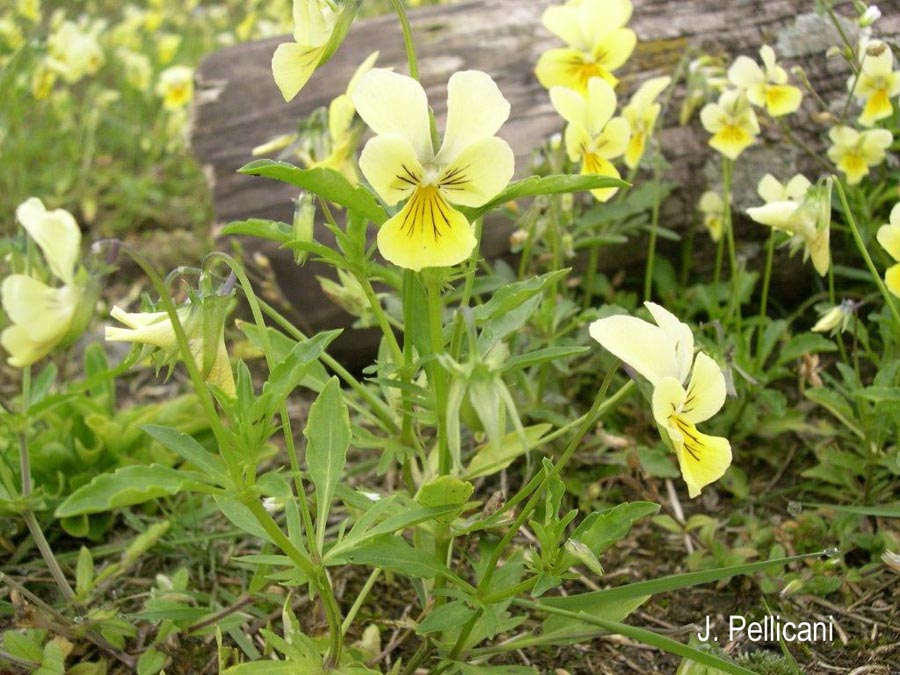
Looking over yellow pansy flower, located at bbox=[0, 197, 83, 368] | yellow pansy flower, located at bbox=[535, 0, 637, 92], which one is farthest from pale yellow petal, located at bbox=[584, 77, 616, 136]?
yellow pansy flower, located at bbox=[0, 197, 83, 368]

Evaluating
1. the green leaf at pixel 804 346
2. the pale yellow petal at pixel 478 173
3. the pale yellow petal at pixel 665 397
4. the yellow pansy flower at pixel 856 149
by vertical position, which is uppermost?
the pale yellow petal at pixel 478 173

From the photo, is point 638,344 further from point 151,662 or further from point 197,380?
point 151,662

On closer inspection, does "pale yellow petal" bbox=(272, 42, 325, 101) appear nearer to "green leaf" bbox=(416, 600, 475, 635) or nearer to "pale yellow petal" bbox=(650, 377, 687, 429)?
"pale yellow petal" bbox=(650, 377, 687, 429)

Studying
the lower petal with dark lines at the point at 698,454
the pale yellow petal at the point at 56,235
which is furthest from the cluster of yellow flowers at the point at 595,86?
the pale yellow petal at the point at 56,235

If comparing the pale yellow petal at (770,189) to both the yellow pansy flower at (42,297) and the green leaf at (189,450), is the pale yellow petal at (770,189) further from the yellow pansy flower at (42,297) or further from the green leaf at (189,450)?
the yellow pansy flower at (42,297)

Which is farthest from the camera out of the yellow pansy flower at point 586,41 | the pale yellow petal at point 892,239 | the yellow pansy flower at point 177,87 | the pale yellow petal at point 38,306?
the yellow pansy flower at point 177,87

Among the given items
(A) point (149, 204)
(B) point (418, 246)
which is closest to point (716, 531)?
(B) point (418, 246)

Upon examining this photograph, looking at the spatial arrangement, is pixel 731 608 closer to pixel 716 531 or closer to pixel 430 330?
pixel 716 531

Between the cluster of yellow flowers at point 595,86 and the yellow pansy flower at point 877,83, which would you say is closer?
the cluster of yellow flowers at point 595,86
